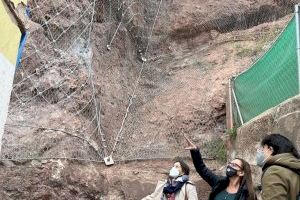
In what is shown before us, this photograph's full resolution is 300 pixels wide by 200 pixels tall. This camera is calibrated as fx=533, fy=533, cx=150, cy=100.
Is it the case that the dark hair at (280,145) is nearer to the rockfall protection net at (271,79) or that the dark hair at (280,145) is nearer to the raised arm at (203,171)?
the raised arm at (203,171)

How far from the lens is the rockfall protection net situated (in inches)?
215

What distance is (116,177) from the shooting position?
294 inches

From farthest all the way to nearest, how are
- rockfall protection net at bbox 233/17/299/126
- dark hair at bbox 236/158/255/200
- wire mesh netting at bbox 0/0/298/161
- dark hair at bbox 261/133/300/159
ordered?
1. wire mesh netting at bbox 0/0/298/161
2. rockfall protection net at bbox 233/17/299/126
3. dark hair at bbox 236/158/255/200
4. dark hair at bbox 261/133/300/159

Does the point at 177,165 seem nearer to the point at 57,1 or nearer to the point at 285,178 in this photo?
the point at 285,178

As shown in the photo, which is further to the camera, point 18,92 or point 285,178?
point 18,92

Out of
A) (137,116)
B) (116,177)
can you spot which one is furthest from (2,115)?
(137,116)

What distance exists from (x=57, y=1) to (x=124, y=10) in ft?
6.00

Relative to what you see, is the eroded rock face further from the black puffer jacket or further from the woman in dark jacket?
the woman in dark jacket

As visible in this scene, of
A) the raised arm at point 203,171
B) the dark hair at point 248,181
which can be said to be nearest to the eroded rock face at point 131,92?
the raised arm at point 203,171

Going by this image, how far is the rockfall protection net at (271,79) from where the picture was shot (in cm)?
547

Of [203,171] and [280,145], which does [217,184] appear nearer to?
[203,171]

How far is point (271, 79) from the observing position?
6051mm


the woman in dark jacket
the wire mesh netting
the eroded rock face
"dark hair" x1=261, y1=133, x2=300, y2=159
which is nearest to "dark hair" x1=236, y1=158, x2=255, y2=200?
the woman in dark jacket

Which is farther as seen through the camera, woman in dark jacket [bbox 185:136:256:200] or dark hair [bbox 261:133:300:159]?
woman in dark jacket [bbox 185:136:256:200]
